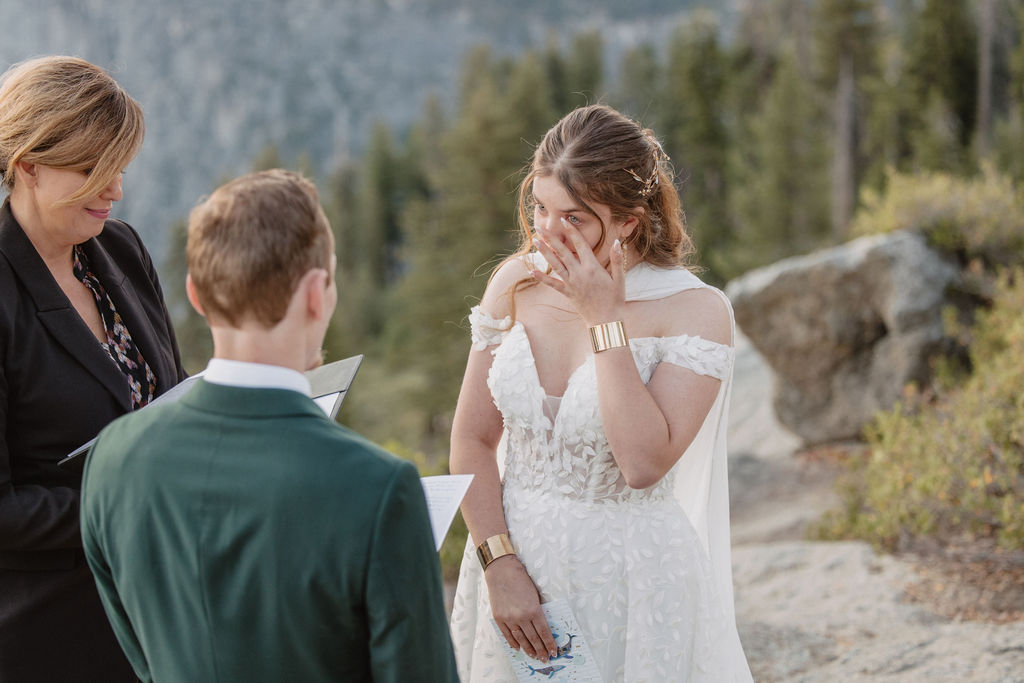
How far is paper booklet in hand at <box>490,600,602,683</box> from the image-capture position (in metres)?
2.11

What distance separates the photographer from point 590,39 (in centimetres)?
4506

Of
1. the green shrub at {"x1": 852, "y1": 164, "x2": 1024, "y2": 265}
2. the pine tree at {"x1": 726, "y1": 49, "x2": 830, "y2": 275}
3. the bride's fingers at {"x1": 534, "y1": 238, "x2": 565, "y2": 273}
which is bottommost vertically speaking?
the pine tree at {"x1": 726, "y1": 49, "x2": 830, "y2": 275}

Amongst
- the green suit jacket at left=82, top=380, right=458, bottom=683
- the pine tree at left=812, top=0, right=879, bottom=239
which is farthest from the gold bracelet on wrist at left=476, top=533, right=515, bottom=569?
the pine tree at left=812, top=0, right=879, bottom=239

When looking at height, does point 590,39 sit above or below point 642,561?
above

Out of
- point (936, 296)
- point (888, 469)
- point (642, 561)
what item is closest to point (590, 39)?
point (936, 296)

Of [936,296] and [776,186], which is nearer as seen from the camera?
[936,296]

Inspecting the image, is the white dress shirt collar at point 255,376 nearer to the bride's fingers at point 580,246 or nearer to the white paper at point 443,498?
the white paper at point 443,498

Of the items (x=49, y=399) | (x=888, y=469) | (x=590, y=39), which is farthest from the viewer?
(x=590, y=39)

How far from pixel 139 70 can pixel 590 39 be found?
46588 mm

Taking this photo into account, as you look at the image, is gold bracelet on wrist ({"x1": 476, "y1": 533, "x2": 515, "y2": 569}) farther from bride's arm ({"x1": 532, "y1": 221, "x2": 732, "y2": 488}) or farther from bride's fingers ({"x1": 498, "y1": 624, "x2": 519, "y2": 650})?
bride's arm ({"x1": 532, "y1": 221, "x2": 732, "y2": 488})

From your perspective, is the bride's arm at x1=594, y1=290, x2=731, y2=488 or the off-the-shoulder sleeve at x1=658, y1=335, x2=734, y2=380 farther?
the off-the-shoulder sleeve at x1=658, y1=335, x2=734, y2=380

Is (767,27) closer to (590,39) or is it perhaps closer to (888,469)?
(590,39)

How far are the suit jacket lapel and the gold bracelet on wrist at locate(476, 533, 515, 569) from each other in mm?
938

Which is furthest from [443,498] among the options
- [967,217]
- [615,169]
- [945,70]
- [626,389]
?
[945,70]
